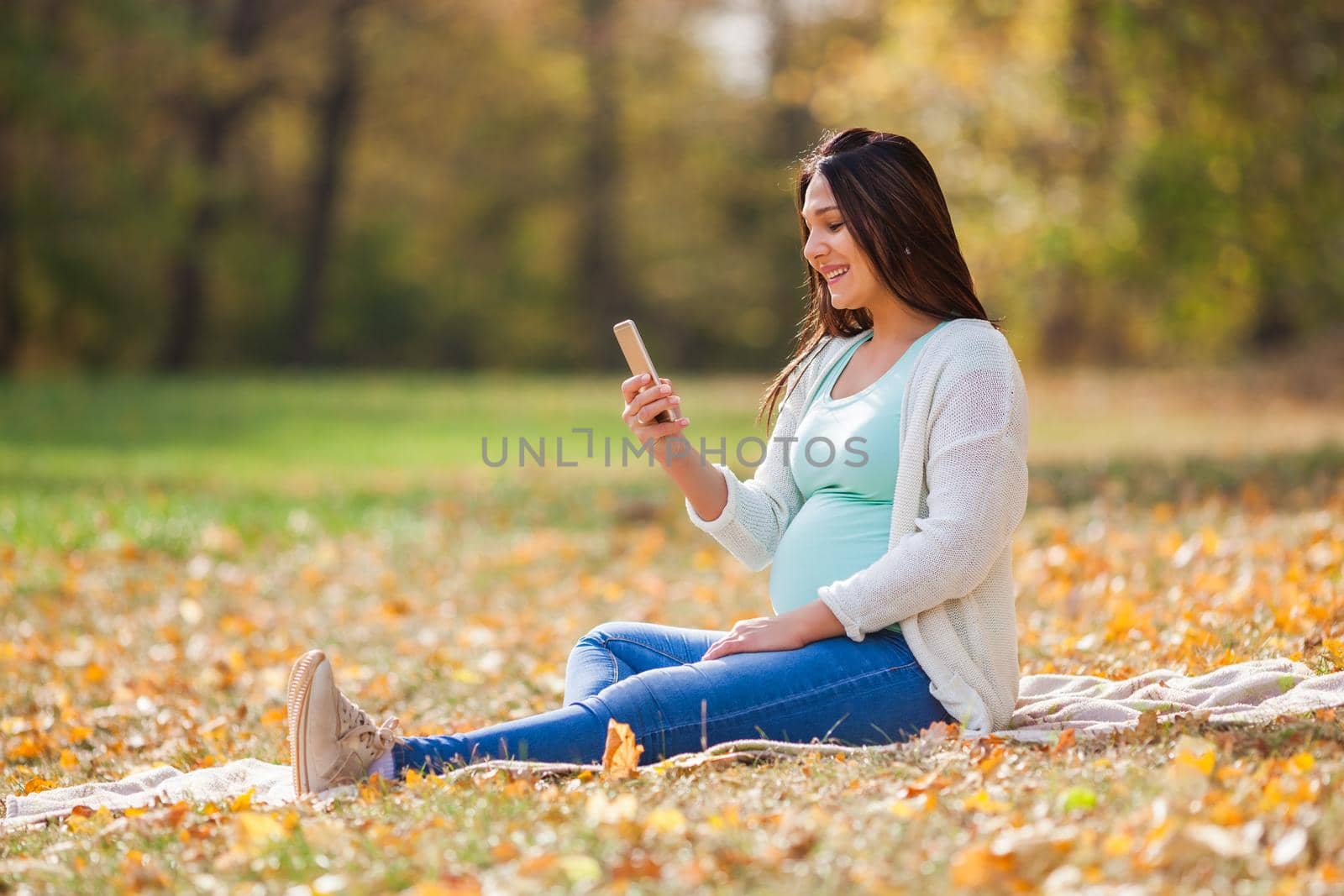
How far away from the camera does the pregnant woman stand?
3102mm

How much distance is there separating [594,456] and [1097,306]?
13.5 metres

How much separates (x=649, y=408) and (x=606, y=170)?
2997 cm

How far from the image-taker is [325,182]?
93.4 feet

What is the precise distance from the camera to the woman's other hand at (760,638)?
3191mm

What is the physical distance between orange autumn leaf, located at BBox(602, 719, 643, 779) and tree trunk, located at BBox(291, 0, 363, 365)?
26352mm

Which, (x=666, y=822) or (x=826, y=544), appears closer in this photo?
(x=666, y=822)

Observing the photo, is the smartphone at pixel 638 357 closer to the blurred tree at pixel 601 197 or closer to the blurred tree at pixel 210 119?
A: the blurred tree at pixel 210 119

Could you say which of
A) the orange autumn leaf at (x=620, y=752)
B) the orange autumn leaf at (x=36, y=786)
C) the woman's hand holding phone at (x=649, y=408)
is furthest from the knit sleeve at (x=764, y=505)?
the orange autumn leaf at (x=36, y=786)

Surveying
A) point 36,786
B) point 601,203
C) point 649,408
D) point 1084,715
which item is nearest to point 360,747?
point 649,408

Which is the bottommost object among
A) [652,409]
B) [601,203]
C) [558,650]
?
[558,650]

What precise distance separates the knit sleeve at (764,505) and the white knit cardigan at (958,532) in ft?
1.44

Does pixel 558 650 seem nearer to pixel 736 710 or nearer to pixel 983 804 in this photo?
pixel 736 710

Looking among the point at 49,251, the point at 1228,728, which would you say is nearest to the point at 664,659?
the point at 1228,728

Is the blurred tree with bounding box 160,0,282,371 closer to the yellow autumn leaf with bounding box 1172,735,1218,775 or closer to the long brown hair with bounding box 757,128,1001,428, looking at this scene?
the long brown hair with bounding box 757,128,1001,428
